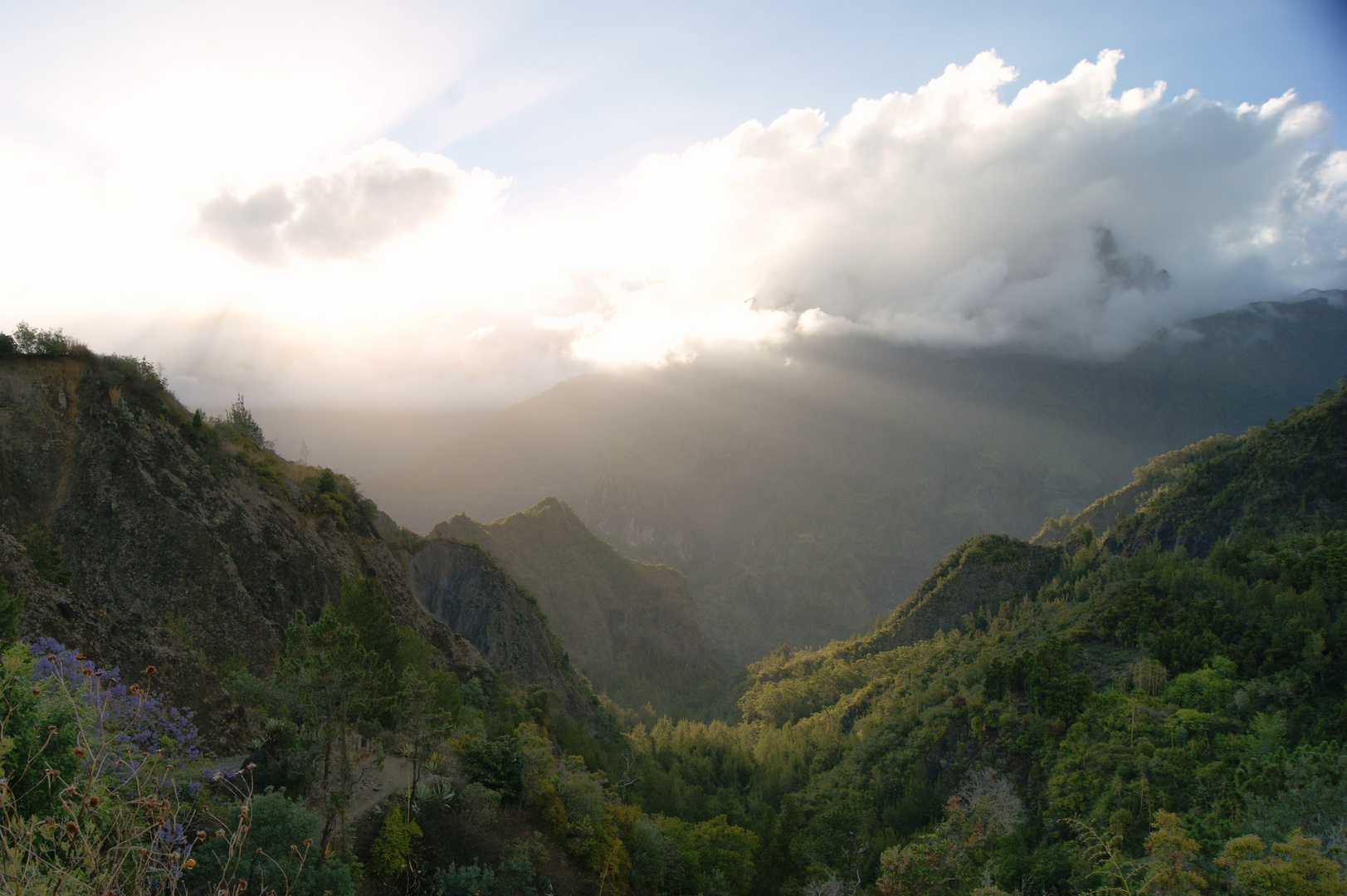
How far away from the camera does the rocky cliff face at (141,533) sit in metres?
25.1

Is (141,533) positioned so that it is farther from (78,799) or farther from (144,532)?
(78,799)

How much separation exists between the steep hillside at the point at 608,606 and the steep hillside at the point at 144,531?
7853 cm

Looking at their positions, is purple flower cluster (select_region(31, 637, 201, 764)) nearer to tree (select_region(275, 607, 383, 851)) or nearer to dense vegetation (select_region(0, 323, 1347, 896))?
dense vegetation (select_region(0, 323, 1347, 896))

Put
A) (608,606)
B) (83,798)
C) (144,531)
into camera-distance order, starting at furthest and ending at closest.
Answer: (608,606), (144,531), (83,798)

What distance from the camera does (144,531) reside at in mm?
29484

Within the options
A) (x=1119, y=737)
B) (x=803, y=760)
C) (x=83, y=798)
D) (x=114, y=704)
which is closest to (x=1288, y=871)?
(x=1119, y=737)

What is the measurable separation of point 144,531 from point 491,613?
45.6 meters

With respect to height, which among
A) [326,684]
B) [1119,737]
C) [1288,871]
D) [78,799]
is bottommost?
[1119,737]

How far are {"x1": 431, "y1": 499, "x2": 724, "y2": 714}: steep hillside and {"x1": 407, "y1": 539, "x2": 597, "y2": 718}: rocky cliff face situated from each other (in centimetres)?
3824

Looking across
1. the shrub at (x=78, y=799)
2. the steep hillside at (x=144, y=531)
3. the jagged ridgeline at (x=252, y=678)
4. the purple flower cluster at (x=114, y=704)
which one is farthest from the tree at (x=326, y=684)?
the shrub at (x=78, y=799)

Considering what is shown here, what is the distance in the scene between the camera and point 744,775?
66750 mm

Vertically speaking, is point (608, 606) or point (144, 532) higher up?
point (144, 532)

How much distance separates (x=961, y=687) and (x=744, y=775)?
82.5 ft

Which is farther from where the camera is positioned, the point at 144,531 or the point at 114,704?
the point at 144,531
